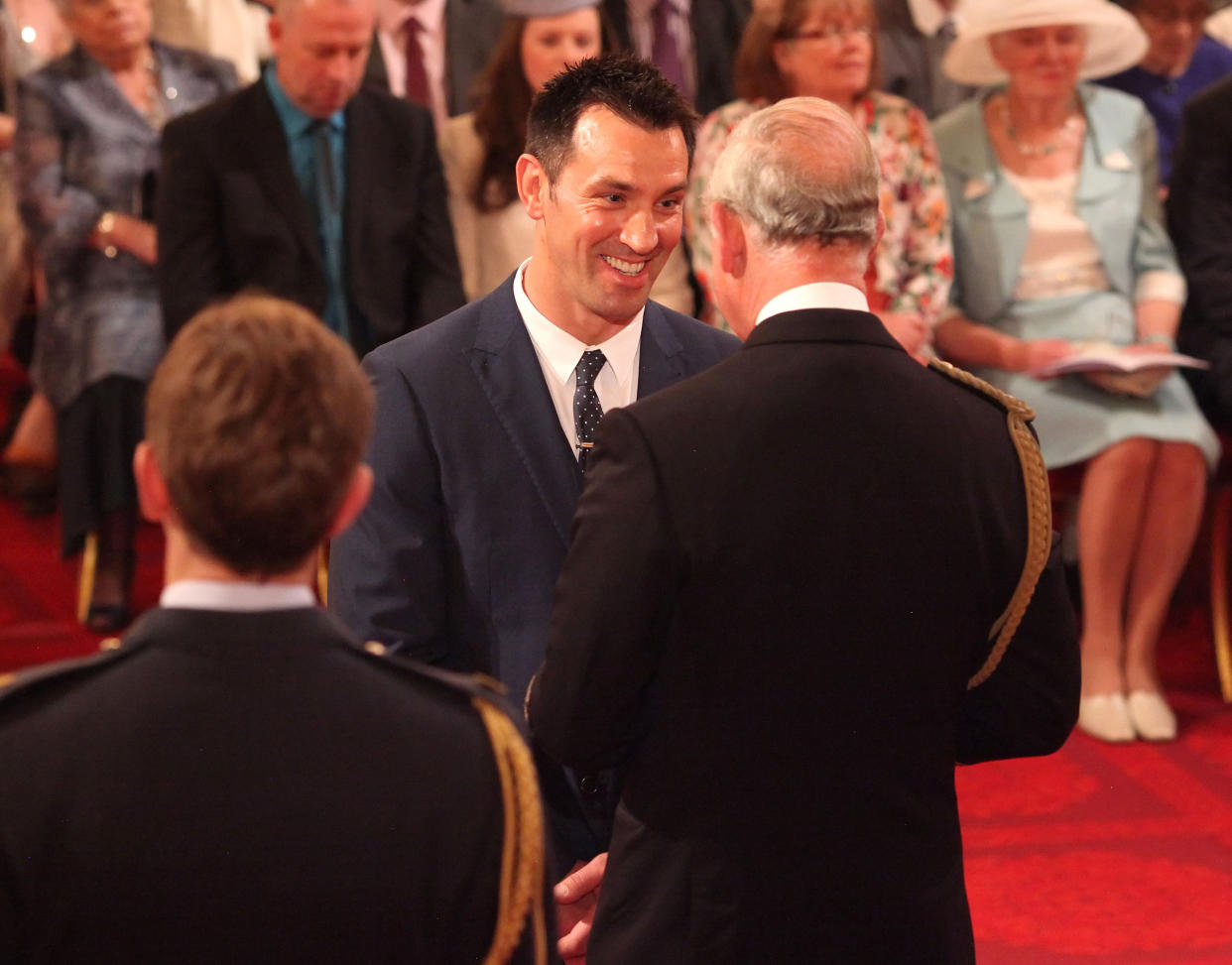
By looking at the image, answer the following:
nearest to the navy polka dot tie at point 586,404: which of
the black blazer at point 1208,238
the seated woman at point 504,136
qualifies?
the seated woman at point 504,136

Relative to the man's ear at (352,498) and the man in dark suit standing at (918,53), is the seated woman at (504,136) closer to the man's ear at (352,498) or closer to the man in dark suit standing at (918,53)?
the man in dark suit standing at (918,53)

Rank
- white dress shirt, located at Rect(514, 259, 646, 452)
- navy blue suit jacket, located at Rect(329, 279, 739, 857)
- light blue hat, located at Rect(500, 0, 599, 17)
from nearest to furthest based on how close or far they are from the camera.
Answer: navy blue suit jacket, located at Rect(329, 279, 739, 857), white dress shirt, located at Rect(514, 259, 646, 452), light blue hat, located at Rect(500, 0, 599, 17)

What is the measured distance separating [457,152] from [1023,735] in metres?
2.75

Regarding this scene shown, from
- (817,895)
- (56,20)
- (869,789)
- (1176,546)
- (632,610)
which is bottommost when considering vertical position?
(1176,546)

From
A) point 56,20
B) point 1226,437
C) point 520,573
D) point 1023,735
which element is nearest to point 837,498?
point 1023,735

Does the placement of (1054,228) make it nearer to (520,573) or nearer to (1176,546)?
(1176,546)

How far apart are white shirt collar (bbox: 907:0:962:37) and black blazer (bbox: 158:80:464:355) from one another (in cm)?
176

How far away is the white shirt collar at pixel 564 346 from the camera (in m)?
2.05

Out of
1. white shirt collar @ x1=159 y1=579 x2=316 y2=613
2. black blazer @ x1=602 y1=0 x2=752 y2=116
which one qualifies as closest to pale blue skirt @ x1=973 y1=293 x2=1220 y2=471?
black blazer @ x1=602 y1=0 x2=752 y2=116

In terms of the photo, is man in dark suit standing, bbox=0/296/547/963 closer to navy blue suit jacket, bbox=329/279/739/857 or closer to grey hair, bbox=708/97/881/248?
grey hair, bbox=708/97/881/248

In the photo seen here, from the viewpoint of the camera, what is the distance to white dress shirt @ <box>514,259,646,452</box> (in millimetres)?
2051

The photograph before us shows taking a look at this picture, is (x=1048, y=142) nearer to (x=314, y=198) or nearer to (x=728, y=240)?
(x=314, y=198)

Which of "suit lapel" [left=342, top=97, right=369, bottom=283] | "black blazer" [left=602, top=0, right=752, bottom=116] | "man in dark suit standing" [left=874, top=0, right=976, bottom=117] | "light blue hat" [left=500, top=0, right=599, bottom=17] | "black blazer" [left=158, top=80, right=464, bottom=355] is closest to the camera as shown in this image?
"black blazer" [left=158, top=80, right=464, bottom=355]

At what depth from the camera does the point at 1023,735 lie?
1679 mm
